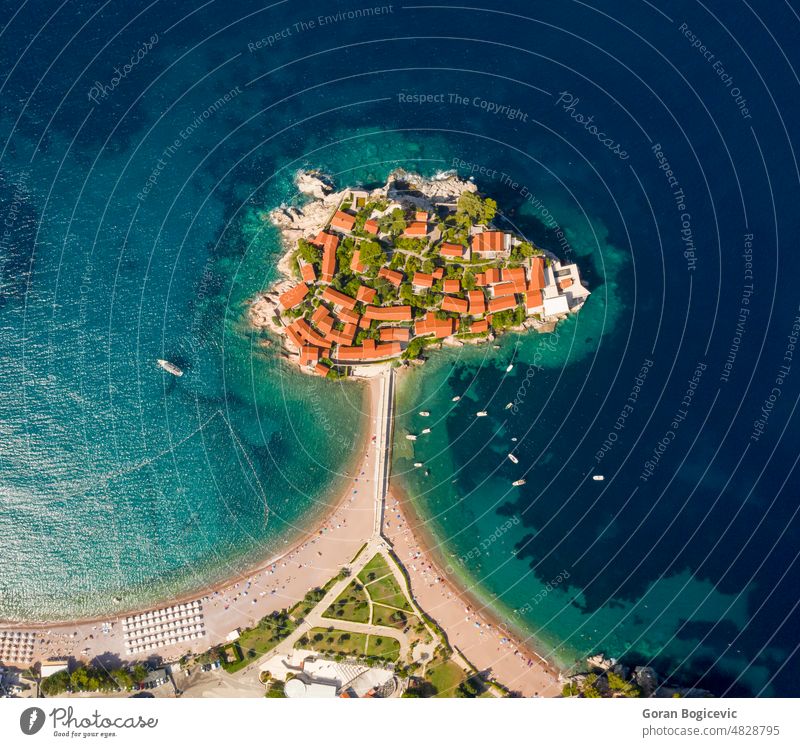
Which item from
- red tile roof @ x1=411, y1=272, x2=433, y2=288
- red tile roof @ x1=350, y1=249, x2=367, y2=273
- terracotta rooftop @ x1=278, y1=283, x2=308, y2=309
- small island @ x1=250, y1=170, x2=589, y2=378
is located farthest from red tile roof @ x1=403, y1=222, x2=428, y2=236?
terracotta rooftop @ x1=278, y1=283, x2=308, y2=309

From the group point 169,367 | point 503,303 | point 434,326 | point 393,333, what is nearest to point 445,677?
point 393,333

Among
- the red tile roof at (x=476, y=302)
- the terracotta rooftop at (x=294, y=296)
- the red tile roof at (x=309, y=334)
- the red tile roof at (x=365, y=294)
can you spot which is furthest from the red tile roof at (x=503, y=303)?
the terracotta rooftop at (x=294, y=296)

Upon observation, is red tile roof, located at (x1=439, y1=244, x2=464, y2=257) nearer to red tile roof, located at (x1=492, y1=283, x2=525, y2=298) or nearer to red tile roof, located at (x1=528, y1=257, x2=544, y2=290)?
red tile roof, located at (x1=492, y1=283, x2=525, y2=298)

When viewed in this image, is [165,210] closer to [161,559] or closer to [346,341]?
[346,341]

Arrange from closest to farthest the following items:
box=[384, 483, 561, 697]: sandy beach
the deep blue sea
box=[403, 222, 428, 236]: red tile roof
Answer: box=[403, 222, 428, 236]: red tile roof < box=[384, 483, 561, 697]: sandy beach < the deep blue sea

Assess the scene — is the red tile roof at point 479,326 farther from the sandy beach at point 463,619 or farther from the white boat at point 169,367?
the white boat at point 169,367

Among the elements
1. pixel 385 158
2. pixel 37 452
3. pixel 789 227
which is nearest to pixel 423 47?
pixel 385 158
